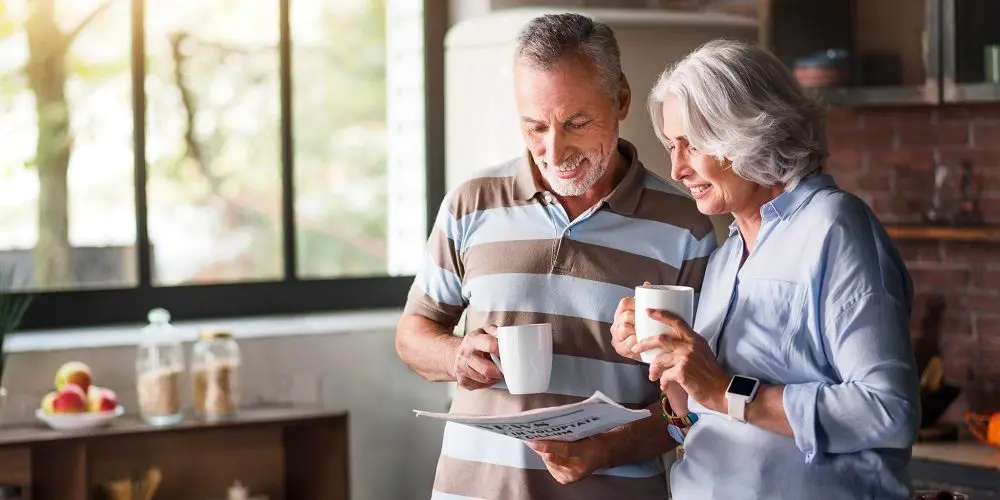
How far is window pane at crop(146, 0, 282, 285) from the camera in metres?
3.76

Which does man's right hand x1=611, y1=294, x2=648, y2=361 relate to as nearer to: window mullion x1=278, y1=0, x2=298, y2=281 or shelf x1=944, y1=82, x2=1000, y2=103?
shelf x1=944, y1=82, x2=1000, y2=103

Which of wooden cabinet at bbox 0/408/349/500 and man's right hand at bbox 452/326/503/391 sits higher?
man's right hand at bbox 452/326/503/391

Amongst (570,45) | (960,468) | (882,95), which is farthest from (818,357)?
(882,95)

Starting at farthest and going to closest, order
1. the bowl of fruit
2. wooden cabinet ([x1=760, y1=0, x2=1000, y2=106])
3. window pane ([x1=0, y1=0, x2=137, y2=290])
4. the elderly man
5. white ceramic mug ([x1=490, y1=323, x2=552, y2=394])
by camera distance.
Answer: window pane ([x1=0, y1=0, x2=137, y2=290]) < wooden cabinet ([x1=760, y1=0, x2=1000, y2=106]) < the bowl of fruit < the elderly man < white ceramic mug ([x1=490, y1=323, x2=552, y2=394])

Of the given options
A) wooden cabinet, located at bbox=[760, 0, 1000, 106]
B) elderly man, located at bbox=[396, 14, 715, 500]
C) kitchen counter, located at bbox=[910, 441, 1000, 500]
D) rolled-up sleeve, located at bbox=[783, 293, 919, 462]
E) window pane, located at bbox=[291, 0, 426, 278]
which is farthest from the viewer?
window pane, located at bbox=[291, 0, 426, 278]

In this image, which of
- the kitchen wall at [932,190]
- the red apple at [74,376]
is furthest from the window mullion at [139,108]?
the kitchen wall at [932,190]

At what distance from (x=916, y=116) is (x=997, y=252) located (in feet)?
1.53

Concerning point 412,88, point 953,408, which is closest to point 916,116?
point 953,408

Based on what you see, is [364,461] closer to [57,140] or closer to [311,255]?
[311,255]

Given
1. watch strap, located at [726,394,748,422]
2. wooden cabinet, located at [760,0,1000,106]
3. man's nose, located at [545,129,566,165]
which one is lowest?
watch strap, located at [726,394,748,422]

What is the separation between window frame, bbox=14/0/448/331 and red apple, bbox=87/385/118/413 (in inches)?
19.7

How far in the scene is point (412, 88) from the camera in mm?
4109

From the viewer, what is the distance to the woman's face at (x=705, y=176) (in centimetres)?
160

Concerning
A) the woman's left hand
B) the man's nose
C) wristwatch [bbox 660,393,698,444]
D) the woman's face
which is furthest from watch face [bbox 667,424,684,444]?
the man's nose
